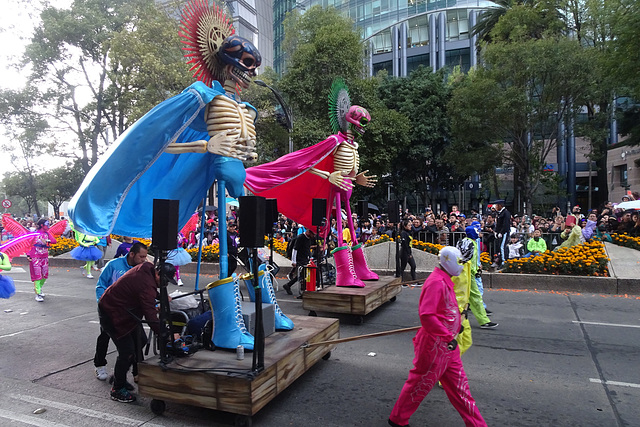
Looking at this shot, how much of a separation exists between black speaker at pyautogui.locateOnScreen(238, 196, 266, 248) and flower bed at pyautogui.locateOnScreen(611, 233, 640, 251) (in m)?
12.3

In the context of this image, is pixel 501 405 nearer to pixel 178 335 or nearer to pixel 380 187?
pixel 178 335

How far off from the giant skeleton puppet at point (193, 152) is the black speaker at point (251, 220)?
99 centimetres

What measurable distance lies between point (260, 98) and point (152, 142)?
2031 centimetres

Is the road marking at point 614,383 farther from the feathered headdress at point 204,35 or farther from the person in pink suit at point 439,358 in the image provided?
the feathered headdress at point 204,35

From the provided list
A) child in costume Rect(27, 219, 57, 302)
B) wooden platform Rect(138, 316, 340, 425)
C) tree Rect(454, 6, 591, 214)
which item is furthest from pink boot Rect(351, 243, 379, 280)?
tree Rect(454, 6, 591, 214)

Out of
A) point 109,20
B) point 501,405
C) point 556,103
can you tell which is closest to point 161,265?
point 501,405

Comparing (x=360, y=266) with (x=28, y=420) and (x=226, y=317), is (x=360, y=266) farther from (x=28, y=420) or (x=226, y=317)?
(x=28, y=420)

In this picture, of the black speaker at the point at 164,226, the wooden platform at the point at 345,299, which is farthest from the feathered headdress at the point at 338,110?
the black speaker at the point at 164,226

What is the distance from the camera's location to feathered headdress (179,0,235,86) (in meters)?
5.44

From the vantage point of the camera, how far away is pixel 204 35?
5457 mm

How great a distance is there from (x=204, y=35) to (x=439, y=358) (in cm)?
462

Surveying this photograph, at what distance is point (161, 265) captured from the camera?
4.13 m

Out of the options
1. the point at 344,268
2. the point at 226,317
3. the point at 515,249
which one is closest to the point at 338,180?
the point at 344,268

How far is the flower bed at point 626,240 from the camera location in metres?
12.1
